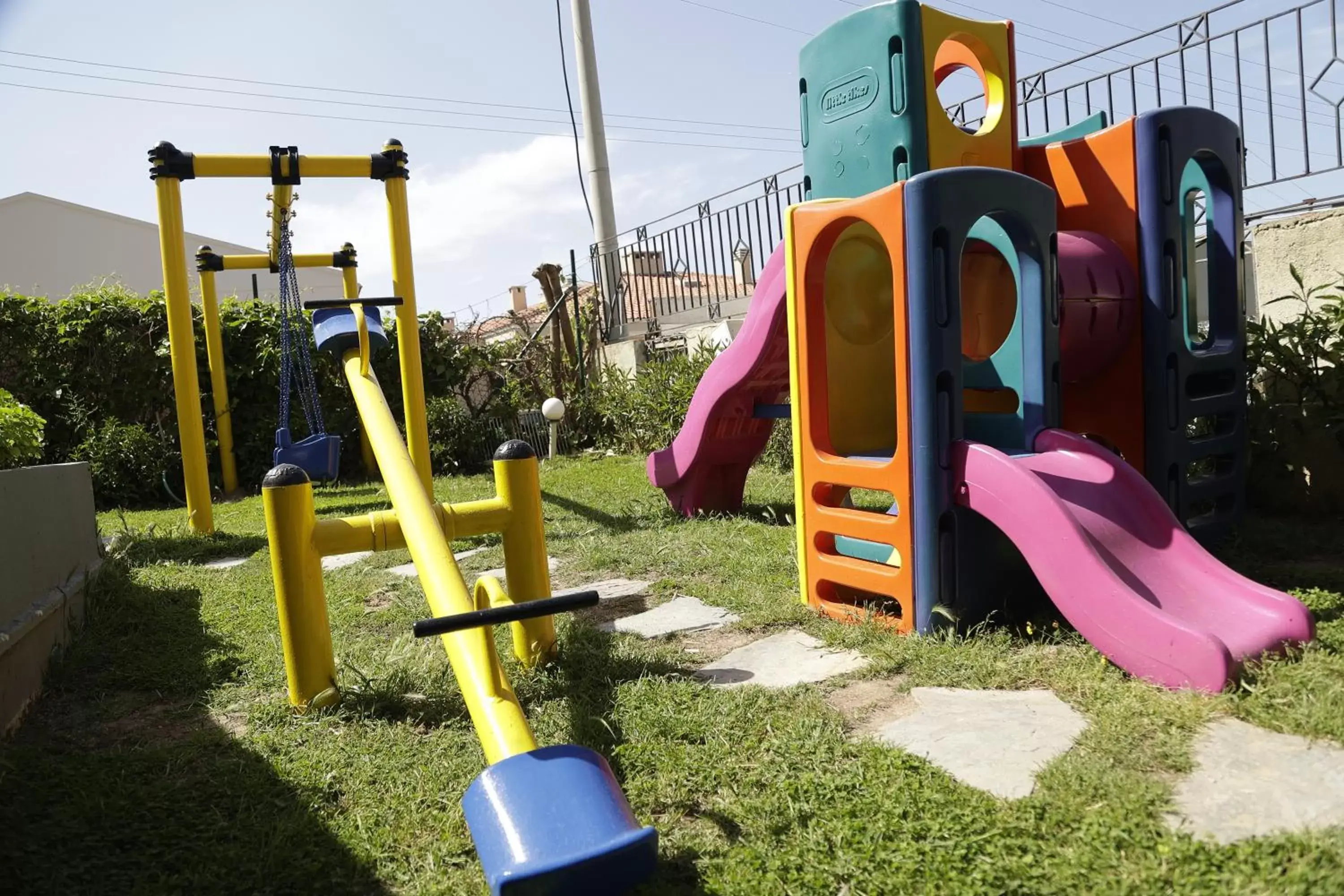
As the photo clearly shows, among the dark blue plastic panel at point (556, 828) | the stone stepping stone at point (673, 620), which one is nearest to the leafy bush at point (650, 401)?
the stone stepping stone at point (673, 620)

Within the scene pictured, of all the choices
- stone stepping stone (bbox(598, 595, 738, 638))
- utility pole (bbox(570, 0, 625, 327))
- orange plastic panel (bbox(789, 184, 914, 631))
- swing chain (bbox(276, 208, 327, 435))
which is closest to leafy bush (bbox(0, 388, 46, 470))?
swing chain (bbox(276, 208, 327, 435))

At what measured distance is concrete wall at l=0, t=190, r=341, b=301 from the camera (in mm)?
22750

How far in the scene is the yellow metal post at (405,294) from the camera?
16.8 ft

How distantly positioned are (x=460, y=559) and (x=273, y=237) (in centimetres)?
261

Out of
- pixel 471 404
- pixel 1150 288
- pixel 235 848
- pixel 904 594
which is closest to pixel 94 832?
pixel 235 848

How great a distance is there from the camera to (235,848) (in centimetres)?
192

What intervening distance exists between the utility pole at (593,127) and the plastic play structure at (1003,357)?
8.83m

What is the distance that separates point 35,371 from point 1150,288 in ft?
28.6

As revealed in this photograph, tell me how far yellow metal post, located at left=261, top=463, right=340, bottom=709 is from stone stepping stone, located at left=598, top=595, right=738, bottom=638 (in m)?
1.00

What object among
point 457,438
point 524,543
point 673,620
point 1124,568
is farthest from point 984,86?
point 457,438

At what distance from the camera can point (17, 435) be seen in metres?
3.98

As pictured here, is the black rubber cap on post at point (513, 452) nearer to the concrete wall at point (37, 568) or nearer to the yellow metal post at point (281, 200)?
the concrete wall at point (37, 568)

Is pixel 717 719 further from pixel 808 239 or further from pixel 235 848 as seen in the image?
pixel 808 239

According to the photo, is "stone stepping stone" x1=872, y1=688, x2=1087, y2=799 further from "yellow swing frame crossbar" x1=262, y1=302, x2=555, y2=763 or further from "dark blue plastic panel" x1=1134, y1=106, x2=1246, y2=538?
"dark blue plastic panel" x1=1134, y1=106, x2=1246, y2=538
